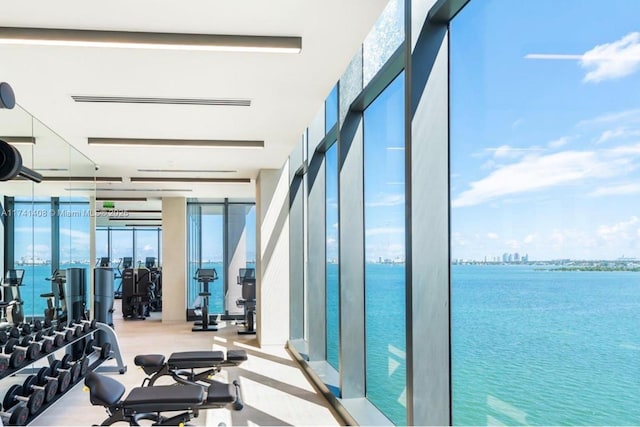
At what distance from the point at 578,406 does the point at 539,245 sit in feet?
3.76

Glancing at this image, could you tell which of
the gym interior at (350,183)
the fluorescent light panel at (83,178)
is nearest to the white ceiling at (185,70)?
the gym interior at (350,183)

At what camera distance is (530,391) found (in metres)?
4.00

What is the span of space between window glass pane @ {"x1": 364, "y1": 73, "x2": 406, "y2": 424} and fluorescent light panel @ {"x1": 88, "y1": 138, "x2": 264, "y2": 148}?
5.16 feet

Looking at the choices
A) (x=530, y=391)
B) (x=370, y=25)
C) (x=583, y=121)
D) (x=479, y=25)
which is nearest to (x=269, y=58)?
(x=370, y=25)

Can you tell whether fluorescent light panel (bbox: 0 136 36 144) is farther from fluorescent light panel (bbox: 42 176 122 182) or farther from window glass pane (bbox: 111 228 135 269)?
window glass pane (bbox: 111 228 135 269)

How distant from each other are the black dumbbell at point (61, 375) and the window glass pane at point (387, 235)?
2.99 m

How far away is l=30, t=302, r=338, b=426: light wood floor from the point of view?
5211 mm

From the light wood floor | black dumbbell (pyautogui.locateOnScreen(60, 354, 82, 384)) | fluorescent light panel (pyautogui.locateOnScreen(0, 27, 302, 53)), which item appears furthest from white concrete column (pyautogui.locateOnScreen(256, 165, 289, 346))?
fluorescent light panel (pyautogui.locateOnScreen(0, 27, 302, 53))

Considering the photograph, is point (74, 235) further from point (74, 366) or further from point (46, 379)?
point (46, 379)

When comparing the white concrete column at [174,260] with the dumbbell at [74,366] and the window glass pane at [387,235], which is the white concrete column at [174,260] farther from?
the dumbbell at [74,366]

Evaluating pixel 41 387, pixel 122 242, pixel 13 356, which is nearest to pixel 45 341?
pixel 41 387

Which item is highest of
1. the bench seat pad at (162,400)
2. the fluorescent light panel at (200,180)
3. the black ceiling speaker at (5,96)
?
the fluorescent light panel at (200,180)

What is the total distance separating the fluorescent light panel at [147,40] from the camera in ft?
11.7

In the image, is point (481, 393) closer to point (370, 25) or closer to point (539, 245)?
point (539, 245)
